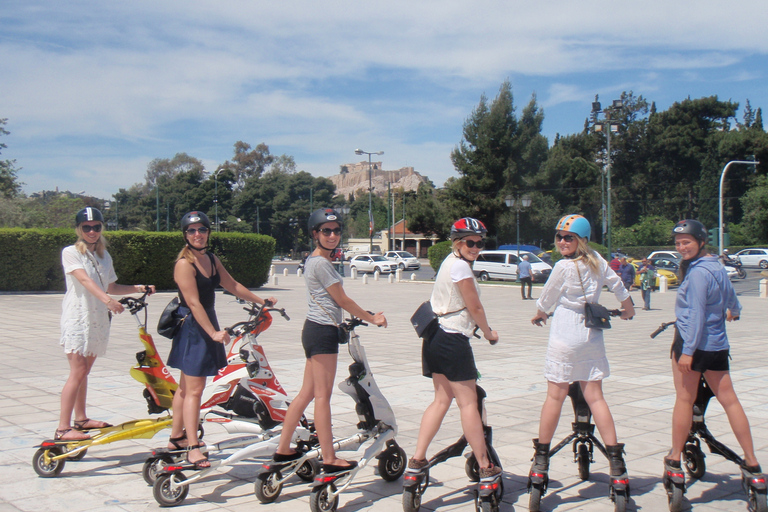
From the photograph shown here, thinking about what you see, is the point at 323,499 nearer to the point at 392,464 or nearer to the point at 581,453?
the point at 392,464

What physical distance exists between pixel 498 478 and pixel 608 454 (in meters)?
0.66

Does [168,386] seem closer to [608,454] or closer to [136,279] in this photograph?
[608,454]

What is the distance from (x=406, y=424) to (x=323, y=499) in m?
2.09

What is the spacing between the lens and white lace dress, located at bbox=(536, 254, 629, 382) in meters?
3.83

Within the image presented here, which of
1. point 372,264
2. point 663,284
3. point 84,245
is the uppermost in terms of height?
point 84,245

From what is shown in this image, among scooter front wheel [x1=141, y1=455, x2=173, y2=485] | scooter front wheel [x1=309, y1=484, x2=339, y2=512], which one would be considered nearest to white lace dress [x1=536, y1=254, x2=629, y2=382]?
scooter front wheel [x1=309, y1=484, x2=339, y2=512]

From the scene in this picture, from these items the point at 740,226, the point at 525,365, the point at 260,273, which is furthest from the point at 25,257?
the point at 740,226

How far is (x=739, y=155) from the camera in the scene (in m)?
57.3

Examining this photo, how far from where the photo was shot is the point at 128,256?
79.2ft

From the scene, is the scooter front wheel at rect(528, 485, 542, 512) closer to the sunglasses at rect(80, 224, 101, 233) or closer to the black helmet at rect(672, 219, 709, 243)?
the black helmet at rect(672, 219, 709, 243)

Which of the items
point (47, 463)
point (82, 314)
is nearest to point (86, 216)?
point (82, 314)

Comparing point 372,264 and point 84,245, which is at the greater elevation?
point 84,245

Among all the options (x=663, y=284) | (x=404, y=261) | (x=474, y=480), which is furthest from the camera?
(x=404, y=261)

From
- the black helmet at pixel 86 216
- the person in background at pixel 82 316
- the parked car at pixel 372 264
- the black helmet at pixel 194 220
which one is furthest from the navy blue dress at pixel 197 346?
the parked car at pixel 372 264
